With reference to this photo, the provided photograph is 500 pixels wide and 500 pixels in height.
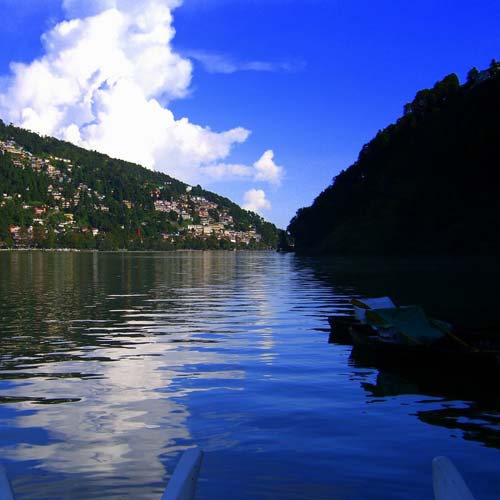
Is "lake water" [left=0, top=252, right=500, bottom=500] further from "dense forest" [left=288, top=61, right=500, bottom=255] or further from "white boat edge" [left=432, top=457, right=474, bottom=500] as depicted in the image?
"dense forest" [left=288, top=61, right=500, bottom=255]

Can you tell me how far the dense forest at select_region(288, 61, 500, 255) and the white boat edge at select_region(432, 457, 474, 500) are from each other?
113045mm

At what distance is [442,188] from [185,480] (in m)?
138

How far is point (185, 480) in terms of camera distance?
7.51m

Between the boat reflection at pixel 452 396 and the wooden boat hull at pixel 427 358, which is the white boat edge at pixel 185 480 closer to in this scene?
the boat reflection at pixel 452 396

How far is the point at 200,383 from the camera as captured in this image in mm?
17172

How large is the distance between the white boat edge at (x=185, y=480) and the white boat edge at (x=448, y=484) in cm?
273

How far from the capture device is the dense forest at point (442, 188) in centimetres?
12719

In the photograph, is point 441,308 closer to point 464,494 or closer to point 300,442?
point 300,442

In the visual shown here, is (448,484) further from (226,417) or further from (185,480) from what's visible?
(226,417)

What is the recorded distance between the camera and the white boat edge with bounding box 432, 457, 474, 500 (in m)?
7.25

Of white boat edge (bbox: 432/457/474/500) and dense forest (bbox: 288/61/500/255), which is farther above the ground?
dense forest (bbox: 288/61/500/255)

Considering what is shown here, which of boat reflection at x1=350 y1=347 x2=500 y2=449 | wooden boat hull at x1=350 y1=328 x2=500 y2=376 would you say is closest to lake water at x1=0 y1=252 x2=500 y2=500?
boat reflection at x1=350 y1=347 x2=500 y2=449

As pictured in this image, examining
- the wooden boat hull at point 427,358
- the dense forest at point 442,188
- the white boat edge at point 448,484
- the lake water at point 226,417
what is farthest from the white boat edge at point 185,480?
the dense forest at point 442,188

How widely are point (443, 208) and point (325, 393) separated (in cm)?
12600
